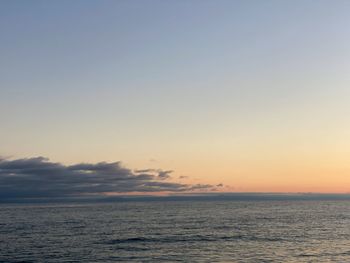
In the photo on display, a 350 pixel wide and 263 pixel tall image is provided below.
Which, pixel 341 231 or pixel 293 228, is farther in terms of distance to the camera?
pixel 293 228

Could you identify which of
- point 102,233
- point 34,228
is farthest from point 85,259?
point 34,228

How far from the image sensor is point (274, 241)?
79.2 metres

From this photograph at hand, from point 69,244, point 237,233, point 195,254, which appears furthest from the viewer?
point 237,233

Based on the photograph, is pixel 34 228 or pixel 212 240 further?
pixel 34 228

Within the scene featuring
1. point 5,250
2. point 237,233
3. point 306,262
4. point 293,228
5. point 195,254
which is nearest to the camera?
point 306,262

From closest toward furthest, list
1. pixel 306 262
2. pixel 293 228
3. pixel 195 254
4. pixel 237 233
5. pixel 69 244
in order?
1. pixel 306 262
2. pixel 195 254
3. pixel 69 244
4. pixel 237 233
5. pixel 293 228

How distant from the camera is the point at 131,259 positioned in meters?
63.4

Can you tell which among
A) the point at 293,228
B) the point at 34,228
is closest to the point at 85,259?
the point at 34,228

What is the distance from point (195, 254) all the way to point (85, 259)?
48.6 feet

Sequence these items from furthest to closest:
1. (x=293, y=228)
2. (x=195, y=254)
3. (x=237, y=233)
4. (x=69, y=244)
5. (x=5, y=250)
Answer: (x=293, y=228) → (x=237, y=233) → (x=69, y=244) → (x=5, y=250) → (x=195, y=254)

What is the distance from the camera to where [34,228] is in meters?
105

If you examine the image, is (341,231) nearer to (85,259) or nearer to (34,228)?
(85,259)

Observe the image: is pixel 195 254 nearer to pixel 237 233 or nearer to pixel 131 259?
pixel 131 259

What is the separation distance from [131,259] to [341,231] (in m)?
50.5
